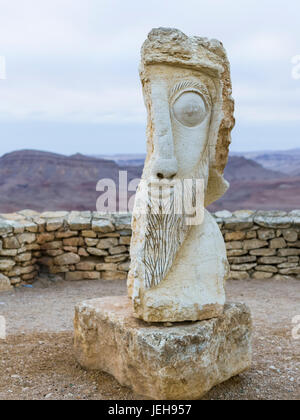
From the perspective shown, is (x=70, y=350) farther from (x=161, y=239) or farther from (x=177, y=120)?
(x=177, y=120)

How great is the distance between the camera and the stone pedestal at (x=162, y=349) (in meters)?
2.62

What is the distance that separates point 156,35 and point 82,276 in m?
4.23

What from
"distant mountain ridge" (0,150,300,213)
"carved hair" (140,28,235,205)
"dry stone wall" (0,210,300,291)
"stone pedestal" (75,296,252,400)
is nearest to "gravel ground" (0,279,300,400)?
"stone pedestal" (75,296,252,400)

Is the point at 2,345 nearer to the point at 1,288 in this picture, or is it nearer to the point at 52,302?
the point at 52,302

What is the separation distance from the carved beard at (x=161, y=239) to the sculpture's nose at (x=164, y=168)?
0.43ft

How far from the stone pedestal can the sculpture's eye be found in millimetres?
1228

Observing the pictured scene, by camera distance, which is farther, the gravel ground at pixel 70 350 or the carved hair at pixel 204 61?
the gravel ground at pixel 70 350

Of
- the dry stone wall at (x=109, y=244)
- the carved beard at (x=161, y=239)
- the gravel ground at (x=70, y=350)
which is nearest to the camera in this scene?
the carved beard at (x=161, y=239)

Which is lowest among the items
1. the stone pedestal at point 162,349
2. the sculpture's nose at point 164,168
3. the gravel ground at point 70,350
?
the gravel ground at point 70,350

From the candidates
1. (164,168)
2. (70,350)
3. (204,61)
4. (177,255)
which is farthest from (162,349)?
(204,61)

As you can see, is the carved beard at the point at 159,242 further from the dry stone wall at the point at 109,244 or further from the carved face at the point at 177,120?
the dry stone wall at the point at 109,244

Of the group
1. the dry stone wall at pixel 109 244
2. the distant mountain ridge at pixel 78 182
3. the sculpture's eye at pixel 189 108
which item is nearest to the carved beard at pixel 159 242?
the sculpture's eye at pixel 189 108

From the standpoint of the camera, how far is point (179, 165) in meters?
2.90

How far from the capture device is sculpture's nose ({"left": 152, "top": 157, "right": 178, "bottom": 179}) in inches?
110
